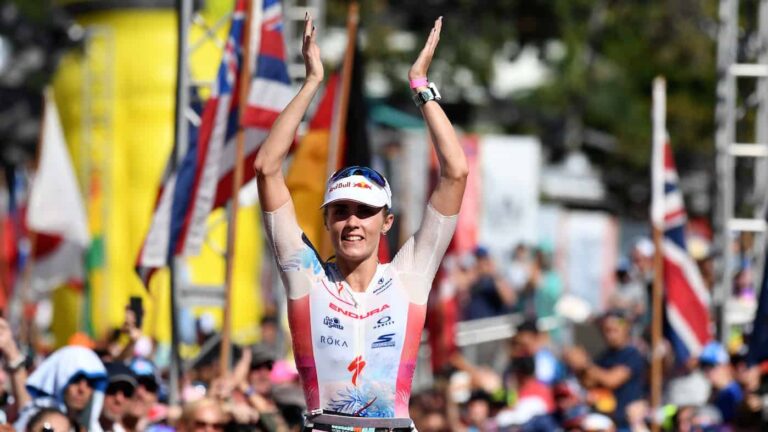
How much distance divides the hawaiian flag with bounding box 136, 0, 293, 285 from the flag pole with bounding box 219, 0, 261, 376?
0.16 feet

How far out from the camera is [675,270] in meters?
14.0

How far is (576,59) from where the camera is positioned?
42188mm

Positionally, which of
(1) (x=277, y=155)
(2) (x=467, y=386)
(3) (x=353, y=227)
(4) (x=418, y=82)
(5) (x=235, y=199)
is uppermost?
(4) (x=418, y=82)

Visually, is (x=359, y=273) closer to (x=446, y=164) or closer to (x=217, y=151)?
(x=446, y=164)

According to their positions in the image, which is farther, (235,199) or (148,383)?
(235,199)

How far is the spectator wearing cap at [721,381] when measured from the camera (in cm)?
1134

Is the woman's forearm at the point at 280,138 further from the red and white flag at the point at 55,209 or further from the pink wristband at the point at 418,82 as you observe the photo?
the red and white flag at the point at 55,209

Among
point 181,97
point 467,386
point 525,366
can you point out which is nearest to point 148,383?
point 181,97

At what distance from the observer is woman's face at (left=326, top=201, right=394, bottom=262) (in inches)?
241

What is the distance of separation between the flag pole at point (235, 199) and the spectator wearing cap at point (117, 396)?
1.96 meters

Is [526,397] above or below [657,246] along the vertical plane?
below

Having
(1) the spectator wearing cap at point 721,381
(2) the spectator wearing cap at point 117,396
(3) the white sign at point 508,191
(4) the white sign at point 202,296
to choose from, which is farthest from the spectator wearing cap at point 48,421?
(3) the white sign at point 508,191

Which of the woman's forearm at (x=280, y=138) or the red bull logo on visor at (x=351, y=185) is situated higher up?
the woman's forearm at (x=280, y=138)

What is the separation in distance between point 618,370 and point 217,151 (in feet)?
10.4
